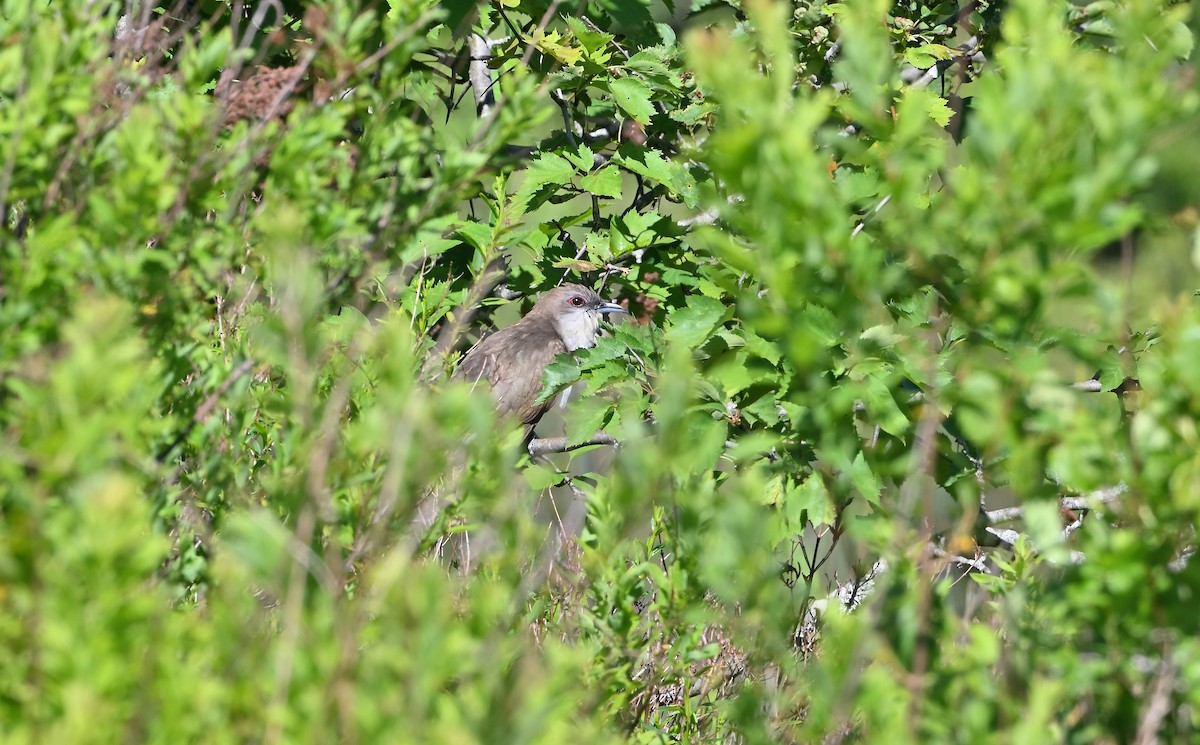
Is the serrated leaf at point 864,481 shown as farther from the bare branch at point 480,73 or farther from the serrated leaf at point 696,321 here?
the bare branch at point 480,73

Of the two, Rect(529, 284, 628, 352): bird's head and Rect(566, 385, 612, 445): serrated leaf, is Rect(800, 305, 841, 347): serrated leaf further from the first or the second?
Rect(529, 284, 628, 352): bird's head

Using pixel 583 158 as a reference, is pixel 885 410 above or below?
above

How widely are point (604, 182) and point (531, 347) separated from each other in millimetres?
3731

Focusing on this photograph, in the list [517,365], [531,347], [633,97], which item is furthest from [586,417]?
[531,347]

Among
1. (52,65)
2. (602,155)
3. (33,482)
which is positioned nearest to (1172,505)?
(33,482)

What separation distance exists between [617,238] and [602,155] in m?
0.60

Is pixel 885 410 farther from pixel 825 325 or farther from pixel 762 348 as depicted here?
pixel 762 348

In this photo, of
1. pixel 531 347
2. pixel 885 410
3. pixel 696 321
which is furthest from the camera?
pixel 531 347

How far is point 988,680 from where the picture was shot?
78.1 inches

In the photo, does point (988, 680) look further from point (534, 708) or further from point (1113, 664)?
point (534, 708)

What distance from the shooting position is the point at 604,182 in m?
5.41

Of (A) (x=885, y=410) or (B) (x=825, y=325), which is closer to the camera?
(A) (x=885, y=410)

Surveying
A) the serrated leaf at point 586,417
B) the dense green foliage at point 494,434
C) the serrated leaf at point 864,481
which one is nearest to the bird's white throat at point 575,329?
the serrated leaf at point 586,417

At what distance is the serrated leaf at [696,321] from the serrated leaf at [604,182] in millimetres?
999
